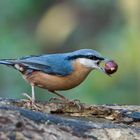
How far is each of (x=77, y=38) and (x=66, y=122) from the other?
6.18 metres

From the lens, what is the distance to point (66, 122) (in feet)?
12.9

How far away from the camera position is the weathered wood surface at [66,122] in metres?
3.52

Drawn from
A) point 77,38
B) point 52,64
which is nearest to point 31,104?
point 52,64

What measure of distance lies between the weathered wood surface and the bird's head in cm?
38

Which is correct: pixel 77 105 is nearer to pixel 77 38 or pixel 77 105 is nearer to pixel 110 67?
pixel 110 67

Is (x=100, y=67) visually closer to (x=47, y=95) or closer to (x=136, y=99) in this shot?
(x=136, y=99)

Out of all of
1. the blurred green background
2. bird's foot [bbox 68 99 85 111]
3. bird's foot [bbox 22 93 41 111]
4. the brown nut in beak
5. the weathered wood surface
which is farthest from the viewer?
the blurred green background

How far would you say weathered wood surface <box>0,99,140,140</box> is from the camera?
3520mm

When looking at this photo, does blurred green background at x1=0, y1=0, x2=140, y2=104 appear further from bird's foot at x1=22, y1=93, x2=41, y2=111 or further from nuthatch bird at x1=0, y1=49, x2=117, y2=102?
bird's foot at x1=22, y1=93, x2=41, y2=111

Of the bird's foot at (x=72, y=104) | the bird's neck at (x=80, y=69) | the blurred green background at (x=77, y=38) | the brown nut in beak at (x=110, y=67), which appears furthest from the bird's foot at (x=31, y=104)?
the blurred green background at (x=77, y=38)

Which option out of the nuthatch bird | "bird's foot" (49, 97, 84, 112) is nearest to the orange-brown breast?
the nuthatch bird

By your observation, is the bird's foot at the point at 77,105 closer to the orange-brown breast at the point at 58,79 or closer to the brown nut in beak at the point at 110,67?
the orange-brown breast at the point at 58,79

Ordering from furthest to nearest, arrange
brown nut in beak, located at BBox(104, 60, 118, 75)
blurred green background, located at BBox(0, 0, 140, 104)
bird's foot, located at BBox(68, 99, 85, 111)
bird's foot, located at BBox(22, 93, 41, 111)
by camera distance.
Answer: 1. blurred green background, located at BBox(0, 0, 140, 104)
2. brown nut in beak, located at BBox(104, 60, 118, 75)
3. bird's foot, located at BBox(68, 99, 85, 111)
4. bird's foot, located at BBox(22, 93, 41, 111)

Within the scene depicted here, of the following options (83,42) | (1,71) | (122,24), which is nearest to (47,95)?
(1,71)
